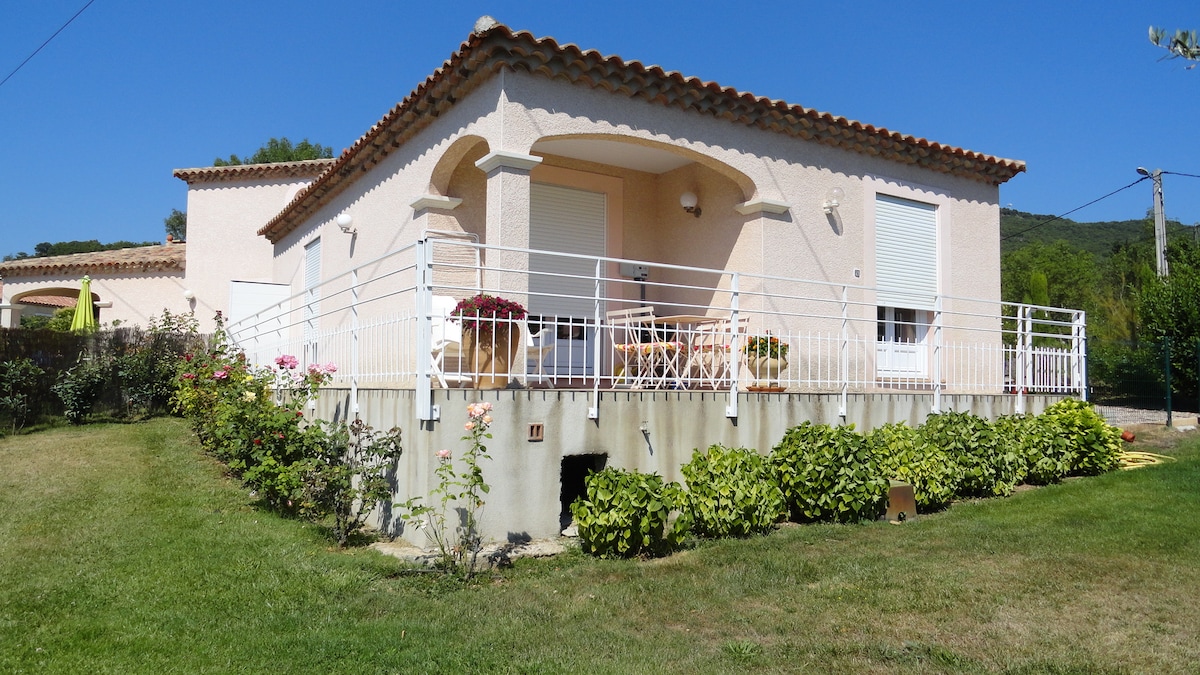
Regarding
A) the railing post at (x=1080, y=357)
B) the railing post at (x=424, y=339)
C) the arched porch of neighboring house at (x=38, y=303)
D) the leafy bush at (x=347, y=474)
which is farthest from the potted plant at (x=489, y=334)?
the arched porch of neighboring house at (x=38, y=303)

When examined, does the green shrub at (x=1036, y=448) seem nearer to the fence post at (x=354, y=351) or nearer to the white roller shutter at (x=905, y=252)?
the white roller shutter at (x=905, y=252)

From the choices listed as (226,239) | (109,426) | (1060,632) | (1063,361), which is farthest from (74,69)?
(1063,361)

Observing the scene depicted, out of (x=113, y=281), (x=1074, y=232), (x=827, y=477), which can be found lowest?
(x=827, y=477)

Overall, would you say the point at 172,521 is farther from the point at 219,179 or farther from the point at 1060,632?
the point at 219,179

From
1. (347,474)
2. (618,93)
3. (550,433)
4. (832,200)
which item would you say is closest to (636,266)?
(832,200)

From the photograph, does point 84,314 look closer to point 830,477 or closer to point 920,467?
point 830,477

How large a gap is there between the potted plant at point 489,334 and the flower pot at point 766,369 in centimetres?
299

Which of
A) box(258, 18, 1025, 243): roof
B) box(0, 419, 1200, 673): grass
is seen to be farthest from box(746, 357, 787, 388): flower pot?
box(258, 18, 1025, 243): roof

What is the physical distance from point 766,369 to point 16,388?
10.6 m

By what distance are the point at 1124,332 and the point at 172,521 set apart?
21572 mm

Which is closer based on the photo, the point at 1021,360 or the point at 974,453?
the point at 974,453

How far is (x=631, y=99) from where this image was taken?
884 centimetres

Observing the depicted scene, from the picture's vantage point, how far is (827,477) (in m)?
7.29

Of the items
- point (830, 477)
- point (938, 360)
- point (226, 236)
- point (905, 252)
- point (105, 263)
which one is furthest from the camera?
point (105, 263)
